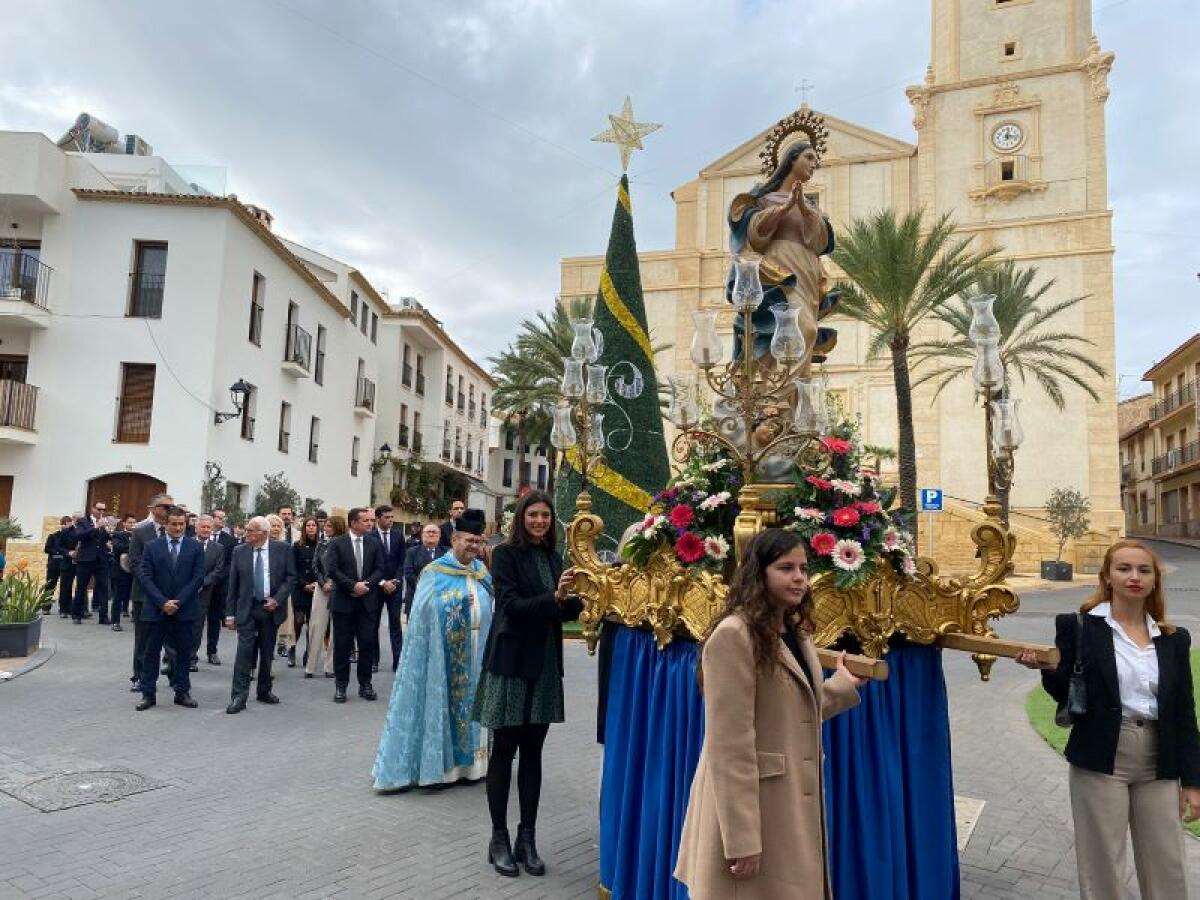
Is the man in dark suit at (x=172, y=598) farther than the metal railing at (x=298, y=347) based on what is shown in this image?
No

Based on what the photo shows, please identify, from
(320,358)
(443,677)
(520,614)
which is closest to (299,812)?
(443,677)

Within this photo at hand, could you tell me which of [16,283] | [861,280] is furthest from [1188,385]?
[16,283]

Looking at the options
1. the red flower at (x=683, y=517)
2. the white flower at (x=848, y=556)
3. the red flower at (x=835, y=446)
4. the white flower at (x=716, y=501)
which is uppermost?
the red flower at (x=835, y=446)

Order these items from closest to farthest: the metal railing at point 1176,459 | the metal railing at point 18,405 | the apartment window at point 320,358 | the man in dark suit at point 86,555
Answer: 1. the man in dark suit at point 86,555
2. the metal railing at point 18,405
3. the apartment window at point 320,358
4. the metal railing at point 1176,459

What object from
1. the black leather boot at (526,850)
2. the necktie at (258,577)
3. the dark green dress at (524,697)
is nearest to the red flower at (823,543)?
the dark green dress at (524,697)

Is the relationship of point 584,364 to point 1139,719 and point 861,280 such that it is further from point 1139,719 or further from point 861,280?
point 861,280

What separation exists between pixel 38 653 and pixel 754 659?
1145cm

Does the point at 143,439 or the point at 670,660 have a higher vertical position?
the point at 143,439

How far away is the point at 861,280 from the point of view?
2156 centimetres

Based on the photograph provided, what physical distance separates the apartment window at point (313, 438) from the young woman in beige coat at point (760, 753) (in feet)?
89.0

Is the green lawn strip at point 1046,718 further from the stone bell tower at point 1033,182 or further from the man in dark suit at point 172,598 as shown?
the stone bell tower at point 1033,182

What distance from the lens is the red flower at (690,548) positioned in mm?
3854

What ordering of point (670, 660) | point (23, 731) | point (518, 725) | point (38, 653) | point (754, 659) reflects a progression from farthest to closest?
point (38, 653) → point (23, 731) → point (518, 725) → point (670, 660) → point (754, 659)

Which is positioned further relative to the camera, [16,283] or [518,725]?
[16,283]
